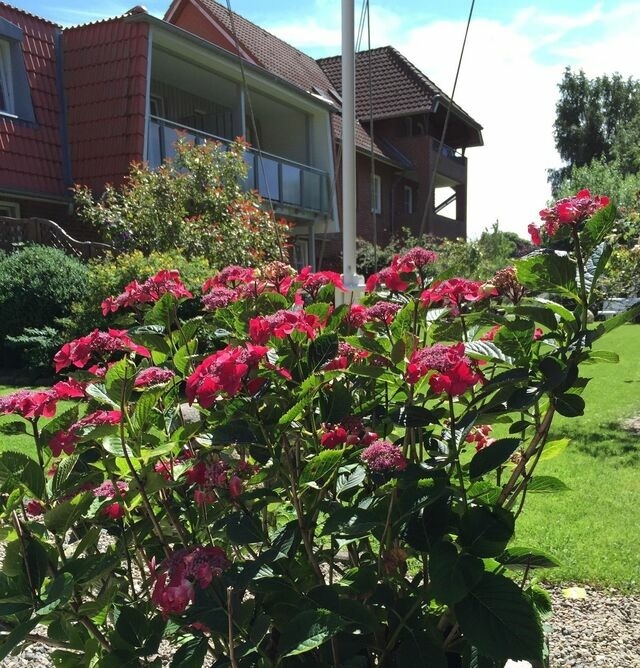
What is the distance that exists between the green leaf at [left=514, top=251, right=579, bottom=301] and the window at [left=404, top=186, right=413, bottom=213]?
78.1 ft

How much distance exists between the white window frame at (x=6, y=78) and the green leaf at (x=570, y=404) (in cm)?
1316

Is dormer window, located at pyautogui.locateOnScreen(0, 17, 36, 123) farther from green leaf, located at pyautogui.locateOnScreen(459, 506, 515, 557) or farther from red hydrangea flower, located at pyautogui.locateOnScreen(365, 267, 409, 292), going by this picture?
green leaf, located at pyautogui.locateOnScreen(459, 506, 515, 557)

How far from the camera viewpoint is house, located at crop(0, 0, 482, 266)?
12297 millimetres

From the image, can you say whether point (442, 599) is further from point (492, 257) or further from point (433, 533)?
point (492, 257)

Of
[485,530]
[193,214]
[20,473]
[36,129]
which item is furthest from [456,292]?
[36,129]

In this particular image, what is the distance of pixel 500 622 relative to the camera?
127 cm

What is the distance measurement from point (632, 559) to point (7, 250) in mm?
10078

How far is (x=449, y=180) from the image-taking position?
27.3 meters

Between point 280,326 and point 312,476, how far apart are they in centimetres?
33

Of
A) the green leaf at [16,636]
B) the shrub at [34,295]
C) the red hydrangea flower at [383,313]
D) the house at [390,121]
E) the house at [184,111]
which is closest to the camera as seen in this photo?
the green leaf at [16,636]

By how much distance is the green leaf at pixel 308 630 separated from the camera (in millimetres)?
1214

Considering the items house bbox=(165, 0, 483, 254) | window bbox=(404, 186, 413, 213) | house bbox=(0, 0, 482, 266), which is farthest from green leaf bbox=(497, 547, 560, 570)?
window bbox=(404, 186, 413, 213)

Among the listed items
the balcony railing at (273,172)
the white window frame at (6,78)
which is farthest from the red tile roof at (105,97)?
the white window frame at (6,78)

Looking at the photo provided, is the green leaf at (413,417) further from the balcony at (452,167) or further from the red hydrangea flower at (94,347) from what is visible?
the balcony at (452,167)
